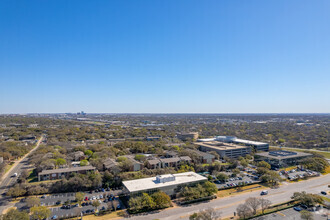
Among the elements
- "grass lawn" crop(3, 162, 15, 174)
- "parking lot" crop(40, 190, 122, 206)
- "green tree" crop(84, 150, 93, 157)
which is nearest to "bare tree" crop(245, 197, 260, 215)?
"parking lot" crop(40, 190, 122, 206)

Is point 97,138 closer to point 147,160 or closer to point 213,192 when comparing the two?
point 147,160

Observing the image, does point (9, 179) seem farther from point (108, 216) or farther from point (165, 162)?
point (165, 162)

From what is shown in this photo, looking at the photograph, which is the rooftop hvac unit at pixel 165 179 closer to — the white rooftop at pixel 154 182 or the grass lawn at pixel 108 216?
the white rooftop at pixel 154 182

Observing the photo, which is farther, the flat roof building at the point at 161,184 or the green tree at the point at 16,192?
the green tree at the point at 16,192

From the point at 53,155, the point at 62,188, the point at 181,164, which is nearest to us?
the point at 62,188

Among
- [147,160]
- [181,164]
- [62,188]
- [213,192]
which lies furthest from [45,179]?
[213,192]

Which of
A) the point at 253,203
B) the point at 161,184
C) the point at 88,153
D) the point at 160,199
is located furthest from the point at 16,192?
the point at 253,203

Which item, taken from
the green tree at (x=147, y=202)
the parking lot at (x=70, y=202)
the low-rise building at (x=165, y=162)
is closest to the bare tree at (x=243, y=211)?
the green tree at (x=147, y=202)
